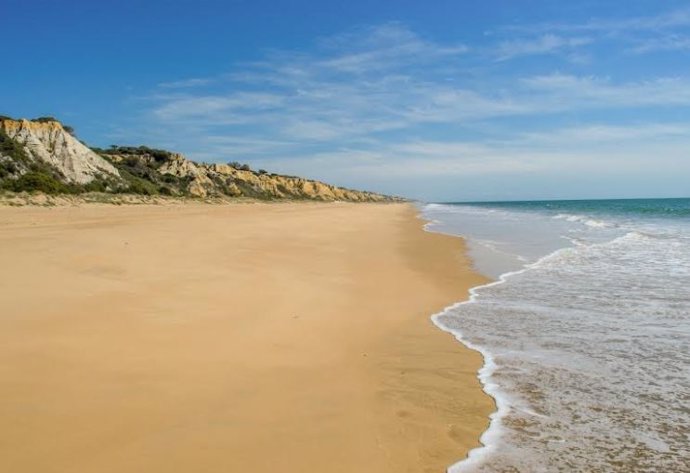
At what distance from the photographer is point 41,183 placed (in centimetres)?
3000

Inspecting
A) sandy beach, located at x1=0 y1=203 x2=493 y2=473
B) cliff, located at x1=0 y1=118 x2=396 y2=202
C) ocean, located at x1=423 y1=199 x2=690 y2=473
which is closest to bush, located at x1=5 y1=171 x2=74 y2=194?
cliff, located at x1=0 y1=118 x2=396 y2=202

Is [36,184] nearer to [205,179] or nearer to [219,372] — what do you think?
[205,179]

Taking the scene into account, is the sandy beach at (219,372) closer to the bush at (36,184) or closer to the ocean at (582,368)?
the ocean at (582,368)

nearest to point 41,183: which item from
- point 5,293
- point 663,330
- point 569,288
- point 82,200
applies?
point 82,200

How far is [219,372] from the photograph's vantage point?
14.4 feet

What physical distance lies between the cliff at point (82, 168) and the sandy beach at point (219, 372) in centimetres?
2644

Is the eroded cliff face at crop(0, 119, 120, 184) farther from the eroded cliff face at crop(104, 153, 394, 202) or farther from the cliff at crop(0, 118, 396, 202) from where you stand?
the eroded cliff face at crop(104, 153, 394, 202)

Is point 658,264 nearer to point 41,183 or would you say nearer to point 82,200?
point 82,200

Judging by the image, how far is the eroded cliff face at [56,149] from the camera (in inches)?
1421

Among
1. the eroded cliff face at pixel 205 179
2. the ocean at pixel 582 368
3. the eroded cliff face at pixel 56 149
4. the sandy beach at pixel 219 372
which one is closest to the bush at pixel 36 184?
the eroded cliff face at pixel 56 149

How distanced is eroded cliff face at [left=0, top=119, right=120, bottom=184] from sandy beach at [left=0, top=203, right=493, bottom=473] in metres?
31.0

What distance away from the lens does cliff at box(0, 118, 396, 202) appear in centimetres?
3141

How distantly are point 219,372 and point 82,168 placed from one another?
1522 inches

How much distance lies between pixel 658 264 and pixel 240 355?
1104cm
